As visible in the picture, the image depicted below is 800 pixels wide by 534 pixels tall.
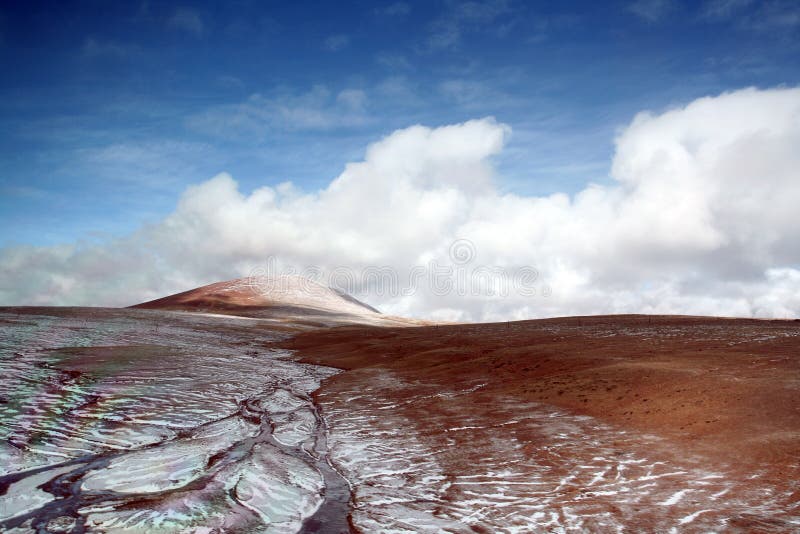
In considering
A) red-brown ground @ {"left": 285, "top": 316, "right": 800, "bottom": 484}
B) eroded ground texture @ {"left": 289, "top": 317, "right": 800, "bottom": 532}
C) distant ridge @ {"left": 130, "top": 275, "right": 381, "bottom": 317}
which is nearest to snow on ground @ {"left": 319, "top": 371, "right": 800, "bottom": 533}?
eroded ground texture @ {"left": 289, "top": 317, "right": 800, "bottom": 532}

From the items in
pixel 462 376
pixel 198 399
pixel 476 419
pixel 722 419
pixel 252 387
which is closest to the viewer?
pixel 722 419

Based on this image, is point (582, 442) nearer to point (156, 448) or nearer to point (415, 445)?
point (415, 445)

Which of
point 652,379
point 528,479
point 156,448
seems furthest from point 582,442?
point 156,448

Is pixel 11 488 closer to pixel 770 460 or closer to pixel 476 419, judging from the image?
pixel 476 419

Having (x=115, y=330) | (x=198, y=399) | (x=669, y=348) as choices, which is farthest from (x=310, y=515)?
(x=115, y=330)

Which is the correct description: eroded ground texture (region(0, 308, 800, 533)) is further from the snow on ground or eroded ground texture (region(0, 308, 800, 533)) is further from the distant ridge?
the distant ridge

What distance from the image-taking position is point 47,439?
9891mm

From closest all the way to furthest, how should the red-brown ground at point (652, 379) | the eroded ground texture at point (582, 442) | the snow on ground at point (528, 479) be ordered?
the snow on ground at point (528, 479) → the eroded ground texture at point (582, 442) → the red-brown ground at point (652, 379)

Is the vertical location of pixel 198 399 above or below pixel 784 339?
below

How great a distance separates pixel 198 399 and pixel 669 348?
18.5 metres

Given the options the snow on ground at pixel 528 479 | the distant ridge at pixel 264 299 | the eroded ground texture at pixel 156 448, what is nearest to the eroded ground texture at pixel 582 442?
the snow on ground at pixel 528 479

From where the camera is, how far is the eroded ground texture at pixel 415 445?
273 inches

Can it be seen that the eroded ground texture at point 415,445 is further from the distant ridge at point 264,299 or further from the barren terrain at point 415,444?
the distant ridge at point 264,299

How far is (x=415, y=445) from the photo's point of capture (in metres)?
10.8
